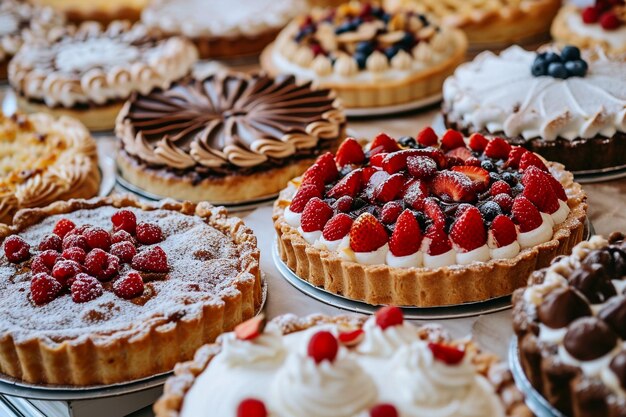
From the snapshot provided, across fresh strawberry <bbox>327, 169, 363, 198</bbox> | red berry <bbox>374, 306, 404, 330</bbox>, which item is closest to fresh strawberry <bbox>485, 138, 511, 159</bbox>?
fresh strawberry <bbox>327, 169, 363, 198</bbox>

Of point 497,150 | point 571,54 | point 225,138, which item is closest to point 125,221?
point 225,138

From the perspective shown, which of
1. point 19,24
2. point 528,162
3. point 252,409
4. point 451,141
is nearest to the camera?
point 252,409

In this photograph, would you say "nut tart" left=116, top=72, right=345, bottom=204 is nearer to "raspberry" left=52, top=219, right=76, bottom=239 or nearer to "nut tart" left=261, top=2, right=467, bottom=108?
"nut tart" left=261, top=2, right=467, bottom=108

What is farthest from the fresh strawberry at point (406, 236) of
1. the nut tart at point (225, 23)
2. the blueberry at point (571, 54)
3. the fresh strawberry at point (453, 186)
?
the nut tart at point (225, 23)

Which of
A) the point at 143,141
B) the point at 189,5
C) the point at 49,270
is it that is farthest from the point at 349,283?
the point at 189,5

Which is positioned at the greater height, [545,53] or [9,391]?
[545,53]

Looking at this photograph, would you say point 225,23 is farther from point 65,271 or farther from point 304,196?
point 65,271

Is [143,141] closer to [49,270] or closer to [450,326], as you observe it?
[49,270]

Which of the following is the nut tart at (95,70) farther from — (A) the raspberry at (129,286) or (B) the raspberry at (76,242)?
(A) the raspberry at (129,286)
